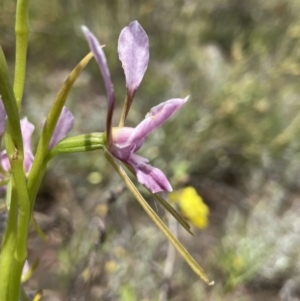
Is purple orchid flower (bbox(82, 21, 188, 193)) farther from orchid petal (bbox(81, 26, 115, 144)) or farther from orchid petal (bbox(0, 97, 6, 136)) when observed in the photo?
orchid petal (bbox(0, 97, 6, 136))

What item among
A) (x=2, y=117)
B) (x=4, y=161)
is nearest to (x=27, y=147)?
(x=4, y=161)

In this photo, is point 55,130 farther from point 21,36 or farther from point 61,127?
point 21,36

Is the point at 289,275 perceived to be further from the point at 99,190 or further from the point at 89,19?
the point at 89,19

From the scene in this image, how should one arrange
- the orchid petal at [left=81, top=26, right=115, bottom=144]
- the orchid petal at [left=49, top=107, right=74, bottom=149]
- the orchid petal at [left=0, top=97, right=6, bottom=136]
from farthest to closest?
the orchid petal at [left=49, top=107, right=74, bottom=149], the orchid petal at [left=0, top=97, right=6, bottom=136], the orchid petal at [left=81, top=26, right=115, bottom=144]

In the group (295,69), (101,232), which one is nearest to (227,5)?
(295,69)

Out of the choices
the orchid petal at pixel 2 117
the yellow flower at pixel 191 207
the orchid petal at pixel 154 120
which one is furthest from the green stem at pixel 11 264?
the yellow flower at pixel 191 207

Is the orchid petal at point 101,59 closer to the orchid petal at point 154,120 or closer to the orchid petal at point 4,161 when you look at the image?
the orchid petal at point 154,120

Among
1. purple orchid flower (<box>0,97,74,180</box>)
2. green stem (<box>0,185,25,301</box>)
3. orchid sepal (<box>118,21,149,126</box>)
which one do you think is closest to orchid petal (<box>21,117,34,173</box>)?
purple orchid flower (<box>0,97,74,180</box>)
